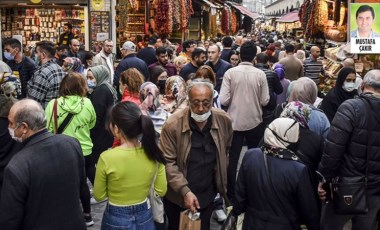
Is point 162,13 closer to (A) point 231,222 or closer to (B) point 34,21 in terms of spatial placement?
(B) point 34,21

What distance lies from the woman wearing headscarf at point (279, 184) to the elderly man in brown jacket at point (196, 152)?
62 centimetres

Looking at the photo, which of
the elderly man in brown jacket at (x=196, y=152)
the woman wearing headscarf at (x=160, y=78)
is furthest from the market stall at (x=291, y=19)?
the elderly man in brown jacket at (x=196, y=152)

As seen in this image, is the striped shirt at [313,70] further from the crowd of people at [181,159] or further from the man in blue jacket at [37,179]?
the man in blue jacket at [37,179]

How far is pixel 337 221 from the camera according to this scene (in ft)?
16.2

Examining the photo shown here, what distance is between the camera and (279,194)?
3.88 meters

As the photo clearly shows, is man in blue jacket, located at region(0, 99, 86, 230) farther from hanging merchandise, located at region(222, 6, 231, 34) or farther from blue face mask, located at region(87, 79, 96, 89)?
hanging merchandise, located at region(222, 6, 231, 34)

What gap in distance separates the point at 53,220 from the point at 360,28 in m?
5.55

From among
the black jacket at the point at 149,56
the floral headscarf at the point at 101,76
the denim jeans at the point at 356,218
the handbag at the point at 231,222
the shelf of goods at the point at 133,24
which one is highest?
the shelf of goods at the point at 133,24

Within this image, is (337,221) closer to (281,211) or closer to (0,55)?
(281,211)

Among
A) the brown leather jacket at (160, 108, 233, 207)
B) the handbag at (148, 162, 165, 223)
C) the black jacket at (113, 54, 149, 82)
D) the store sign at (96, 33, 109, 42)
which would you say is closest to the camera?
the handbag at (148, 162, 165, 223)

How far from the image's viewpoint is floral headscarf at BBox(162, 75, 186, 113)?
5762mm

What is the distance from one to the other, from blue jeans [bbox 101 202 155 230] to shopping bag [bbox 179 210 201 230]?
348mm

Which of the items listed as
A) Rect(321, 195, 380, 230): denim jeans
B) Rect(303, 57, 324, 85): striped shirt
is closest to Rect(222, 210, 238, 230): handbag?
Rect(321, 195, 380, 230): denim jeans

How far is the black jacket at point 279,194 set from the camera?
386 cm
